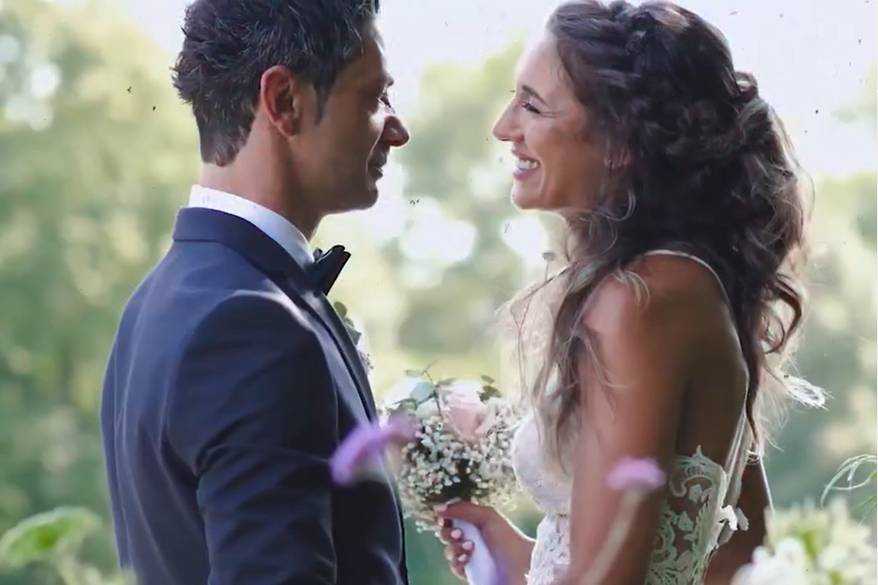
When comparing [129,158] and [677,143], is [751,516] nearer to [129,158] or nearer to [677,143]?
[677,143]

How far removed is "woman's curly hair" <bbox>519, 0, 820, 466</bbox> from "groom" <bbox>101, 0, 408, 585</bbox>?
21cm

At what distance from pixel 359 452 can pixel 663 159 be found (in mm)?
451

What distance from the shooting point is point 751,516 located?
1368 mm

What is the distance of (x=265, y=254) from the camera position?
93 cm

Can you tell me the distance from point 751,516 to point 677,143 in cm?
44

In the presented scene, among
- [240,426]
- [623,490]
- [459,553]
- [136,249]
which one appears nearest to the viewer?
[240,426]

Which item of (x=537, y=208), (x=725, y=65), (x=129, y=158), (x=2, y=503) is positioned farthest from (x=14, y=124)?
(x=725, y=65)

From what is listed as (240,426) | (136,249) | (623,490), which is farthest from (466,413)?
(136,249)

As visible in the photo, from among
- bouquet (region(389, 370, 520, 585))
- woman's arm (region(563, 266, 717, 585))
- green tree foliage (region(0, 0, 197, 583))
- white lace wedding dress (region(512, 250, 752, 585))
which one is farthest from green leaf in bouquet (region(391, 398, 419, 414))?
green tree foliage (region(0, 0, 197, 583))

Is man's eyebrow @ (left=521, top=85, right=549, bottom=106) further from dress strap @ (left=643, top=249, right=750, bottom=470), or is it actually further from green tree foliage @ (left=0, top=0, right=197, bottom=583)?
green tree foliage @ (left=0, top=0, right=197, bottom=583)

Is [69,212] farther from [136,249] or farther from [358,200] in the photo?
[358,200]

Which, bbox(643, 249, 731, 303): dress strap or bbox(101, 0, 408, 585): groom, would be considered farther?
bbox(643, 249, 731, 303): dress strap

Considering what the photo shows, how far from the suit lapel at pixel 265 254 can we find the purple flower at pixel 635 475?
213 millimetres

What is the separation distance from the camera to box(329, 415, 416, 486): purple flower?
85 centimetres
